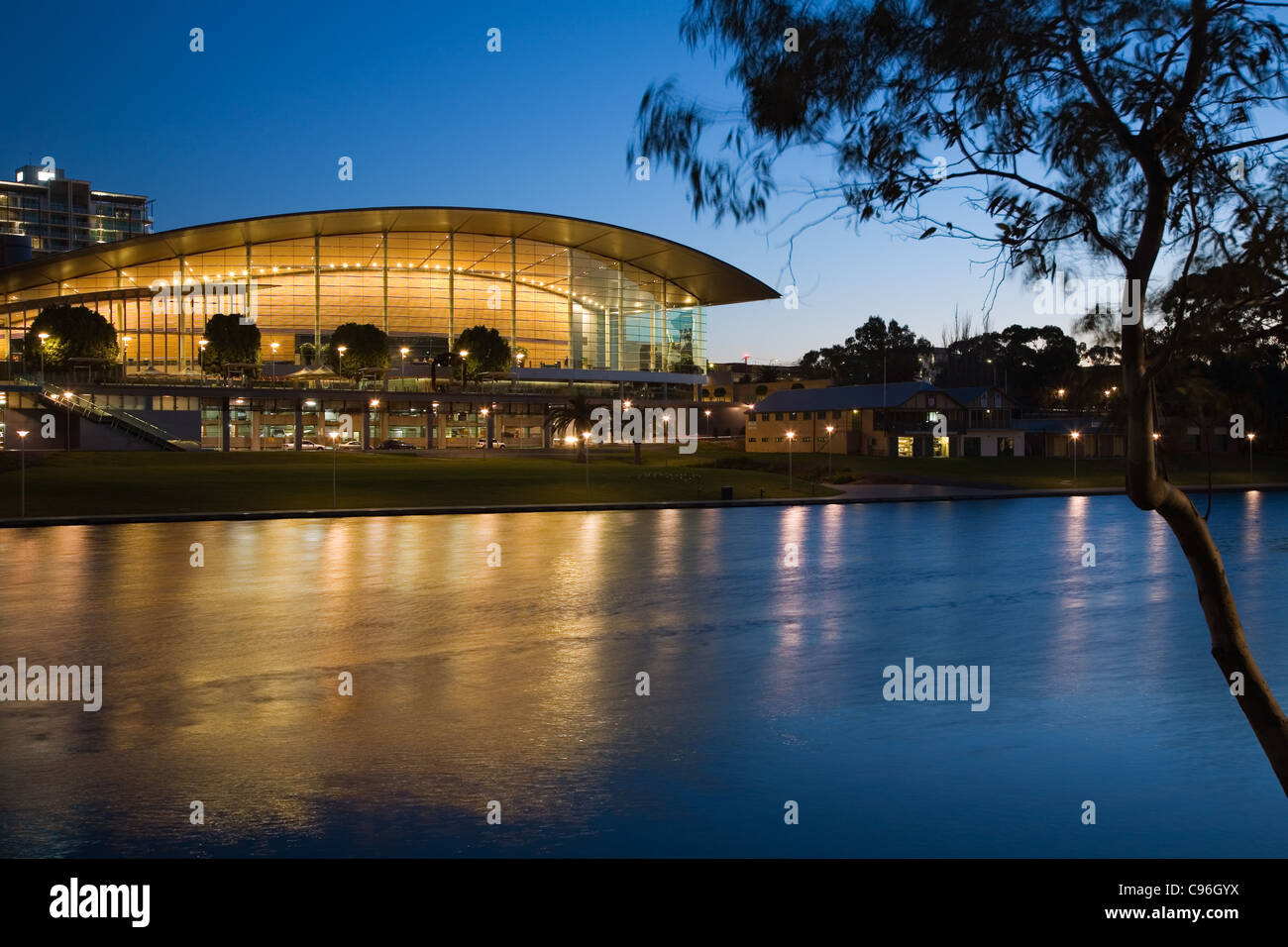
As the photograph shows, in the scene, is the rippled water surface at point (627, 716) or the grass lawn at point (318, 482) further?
the grass lawn at point (318, 482)

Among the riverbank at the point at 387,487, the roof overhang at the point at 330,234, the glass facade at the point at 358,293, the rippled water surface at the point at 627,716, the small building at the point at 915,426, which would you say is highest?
the roof overhang at the point at 330,234

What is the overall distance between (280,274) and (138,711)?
99576 millimetres

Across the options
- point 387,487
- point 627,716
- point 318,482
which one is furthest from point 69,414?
point 627,716

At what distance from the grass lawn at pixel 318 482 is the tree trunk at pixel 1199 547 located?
133 feet

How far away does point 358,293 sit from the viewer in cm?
10569

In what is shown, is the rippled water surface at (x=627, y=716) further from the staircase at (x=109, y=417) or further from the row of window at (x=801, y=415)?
the row of window at (x=801, y=415)

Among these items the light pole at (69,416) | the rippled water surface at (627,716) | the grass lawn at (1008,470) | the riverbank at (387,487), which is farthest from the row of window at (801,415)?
the rippled water surface at (627,716)

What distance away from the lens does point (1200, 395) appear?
19.7ft

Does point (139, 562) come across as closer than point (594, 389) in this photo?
Yes

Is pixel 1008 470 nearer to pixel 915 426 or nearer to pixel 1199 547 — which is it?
pixel 915 426

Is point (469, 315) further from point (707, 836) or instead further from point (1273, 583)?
point (707, 836)

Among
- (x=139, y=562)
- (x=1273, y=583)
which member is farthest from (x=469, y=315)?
(x=1273, y=583)

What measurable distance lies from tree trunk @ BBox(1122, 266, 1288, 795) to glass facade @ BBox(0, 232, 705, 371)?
100 m

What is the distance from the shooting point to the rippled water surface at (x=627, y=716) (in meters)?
8.04
